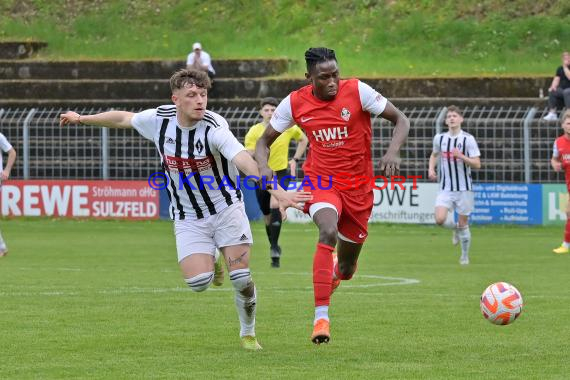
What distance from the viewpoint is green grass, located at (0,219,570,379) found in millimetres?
8586

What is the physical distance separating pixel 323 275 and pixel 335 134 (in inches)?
50.0

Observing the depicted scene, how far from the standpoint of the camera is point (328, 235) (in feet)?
31.8

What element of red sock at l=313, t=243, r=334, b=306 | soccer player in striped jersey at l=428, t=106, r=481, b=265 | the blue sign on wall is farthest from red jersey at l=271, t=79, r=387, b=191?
the blue sign on wall

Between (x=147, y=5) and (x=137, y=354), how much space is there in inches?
1255

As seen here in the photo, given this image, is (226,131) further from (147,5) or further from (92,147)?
(147,5)

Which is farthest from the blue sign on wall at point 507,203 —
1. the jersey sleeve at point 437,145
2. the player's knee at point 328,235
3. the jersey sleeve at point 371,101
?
the player's knee at point 328,235

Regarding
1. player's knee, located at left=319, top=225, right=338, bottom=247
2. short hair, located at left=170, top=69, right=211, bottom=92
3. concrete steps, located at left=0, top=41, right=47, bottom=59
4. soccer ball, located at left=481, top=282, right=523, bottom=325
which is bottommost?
soccer ball, located at left=481, top=282, right=523, bottom=325

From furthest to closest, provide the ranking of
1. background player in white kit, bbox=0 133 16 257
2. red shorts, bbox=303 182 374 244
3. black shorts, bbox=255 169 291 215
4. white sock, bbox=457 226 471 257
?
background player in white kit, bbox=0 133 16 257 < white sock, bbox=457 226 471 257 < black shorts, bbox=255 169 291 215 < red shorts, bbox=303 182 374 244

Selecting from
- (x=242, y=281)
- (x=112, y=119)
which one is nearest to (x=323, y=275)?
(x=242, y=281)

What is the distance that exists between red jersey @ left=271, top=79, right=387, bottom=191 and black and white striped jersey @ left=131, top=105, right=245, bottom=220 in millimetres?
849

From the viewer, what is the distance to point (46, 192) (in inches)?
1141

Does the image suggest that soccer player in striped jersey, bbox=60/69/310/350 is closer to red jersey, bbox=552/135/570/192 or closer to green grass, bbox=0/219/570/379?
green grass, bbox=0/219/570/379

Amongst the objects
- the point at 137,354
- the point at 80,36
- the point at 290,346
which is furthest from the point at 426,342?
the point at 80,36

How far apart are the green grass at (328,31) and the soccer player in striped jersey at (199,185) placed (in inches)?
907
